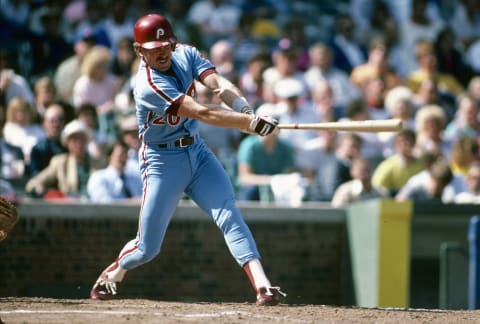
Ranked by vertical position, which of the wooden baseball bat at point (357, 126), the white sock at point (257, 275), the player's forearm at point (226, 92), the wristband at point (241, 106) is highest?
the player's forearm at point (226, 92)

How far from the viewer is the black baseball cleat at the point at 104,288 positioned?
740 centimetres

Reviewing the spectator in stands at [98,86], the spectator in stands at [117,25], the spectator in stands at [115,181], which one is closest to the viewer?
the spectator in stands at [115,181]

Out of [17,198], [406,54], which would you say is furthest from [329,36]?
[17,198]

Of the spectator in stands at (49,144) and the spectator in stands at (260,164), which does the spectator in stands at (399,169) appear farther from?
the spectator in stands at (49,144)

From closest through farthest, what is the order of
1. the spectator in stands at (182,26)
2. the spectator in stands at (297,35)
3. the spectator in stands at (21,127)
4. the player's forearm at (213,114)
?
1. the player's forearm at (213,114)
2. the spectator in stands at (21,127)
3. the spectator in stands at (182,26)
4. the spectator in stands at (297,35)

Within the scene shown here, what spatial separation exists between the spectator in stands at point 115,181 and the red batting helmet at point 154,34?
11.3 ft

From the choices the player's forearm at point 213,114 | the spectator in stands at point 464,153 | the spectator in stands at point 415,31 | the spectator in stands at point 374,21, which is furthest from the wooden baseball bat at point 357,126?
the spectator in stands at point 374,21

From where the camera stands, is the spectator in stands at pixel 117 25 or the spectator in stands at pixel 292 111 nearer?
the spectator in stands at pixel 292 111

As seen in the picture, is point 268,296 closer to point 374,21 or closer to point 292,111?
point 292,111

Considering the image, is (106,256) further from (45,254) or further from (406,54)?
(406,54)

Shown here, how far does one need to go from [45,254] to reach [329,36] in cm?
537

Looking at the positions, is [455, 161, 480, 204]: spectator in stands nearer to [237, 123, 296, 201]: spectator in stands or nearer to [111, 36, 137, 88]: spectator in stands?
[237, 123, 296, 201]: spectator in stands

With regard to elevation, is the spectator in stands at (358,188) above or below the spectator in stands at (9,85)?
below

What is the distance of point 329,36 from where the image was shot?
46.8 ft
